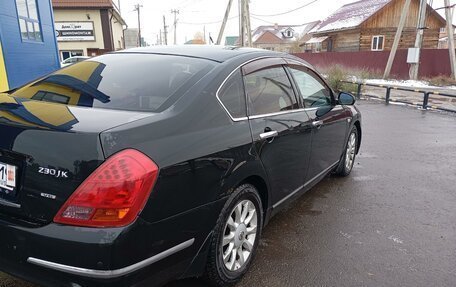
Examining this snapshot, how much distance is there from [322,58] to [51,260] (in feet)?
109

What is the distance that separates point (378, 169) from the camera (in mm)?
5684

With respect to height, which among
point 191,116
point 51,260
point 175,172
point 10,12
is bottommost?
point 51,260

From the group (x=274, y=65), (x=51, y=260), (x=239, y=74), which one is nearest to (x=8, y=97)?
(x=51, y=260)

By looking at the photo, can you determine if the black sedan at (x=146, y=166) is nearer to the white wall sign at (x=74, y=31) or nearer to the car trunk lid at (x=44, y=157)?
the car trunk lid at (x=44, y=157)

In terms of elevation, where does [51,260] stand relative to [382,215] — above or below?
above

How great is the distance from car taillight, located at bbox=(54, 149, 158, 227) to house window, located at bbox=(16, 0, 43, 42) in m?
9.42

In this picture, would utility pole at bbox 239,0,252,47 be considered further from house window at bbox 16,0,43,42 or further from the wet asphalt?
the wet asphalt

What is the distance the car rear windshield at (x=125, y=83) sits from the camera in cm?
250

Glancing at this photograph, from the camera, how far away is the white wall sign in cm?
3159

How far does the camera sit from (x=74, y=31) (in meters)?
32.0

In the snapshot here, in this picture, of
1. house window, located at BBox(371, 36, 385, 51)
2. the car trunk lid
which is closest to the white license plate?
the car trunk lid

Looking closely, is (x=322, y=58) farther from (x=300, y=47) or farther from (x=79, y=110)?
(x=79, y=110)

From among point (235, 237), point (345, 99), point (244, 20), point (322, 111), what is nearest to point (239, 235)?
point (235, 237)

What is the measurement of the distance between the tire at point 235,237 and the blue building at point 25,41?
7722 millimetres
